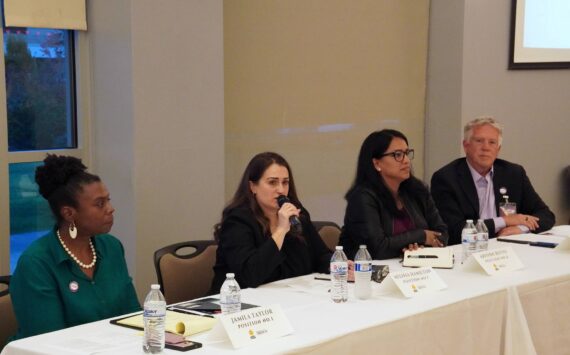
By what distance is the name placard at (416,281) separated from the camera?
307cm

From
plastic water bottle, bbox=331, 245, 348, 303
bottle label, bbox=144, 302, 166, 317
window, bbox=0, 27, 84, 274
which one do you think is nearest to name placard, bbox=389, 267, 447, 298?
plastic water bottle, bbox=331, 245, 348, 303

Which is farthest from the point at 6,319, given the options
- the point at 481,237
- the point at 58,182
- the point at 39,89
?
the point at 481,237

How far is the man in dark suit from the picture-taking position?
4699 millimetres

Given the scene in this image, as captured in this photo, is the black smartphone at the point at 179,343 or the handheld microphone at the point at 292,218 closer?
the black smartphone at the point at 179,343

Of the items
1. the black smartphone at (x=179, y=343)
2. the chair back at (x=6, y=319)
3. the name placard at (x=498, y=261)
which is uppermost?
the name placard at (x=498, y=261)

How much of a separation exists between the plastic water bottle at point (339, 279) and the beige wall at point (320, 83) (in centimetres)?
238

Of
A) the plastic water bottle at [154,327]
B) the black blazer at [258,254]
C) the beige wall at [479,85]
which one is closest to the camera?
the plastic water bottle at [154,327]

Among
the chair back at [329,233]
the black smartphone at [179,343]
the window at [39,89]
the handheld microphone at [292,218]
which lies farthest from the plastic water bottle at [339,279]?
the window at [39,89]

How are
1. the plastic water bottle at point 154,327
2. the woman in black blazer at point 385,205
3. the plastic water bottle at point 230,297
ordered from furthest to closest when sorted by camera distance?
1. the woman in black blazer at point 385,205
2. the plastic water bottle at point 230,297
3. the plastic water bottle at point 154,327

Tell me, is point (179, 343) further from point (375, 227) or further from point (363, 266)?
point (375, 227)

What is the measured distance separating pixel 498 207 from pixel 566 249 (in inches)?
31.7

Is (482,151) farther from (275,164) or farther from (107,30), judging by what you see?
(107,30)

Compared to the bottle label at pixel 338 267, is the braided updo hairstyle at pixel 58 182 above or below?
above

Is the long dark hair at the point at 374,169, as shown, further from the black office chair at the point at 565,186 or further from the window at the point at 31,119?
the black office chair at the point at 565,186
